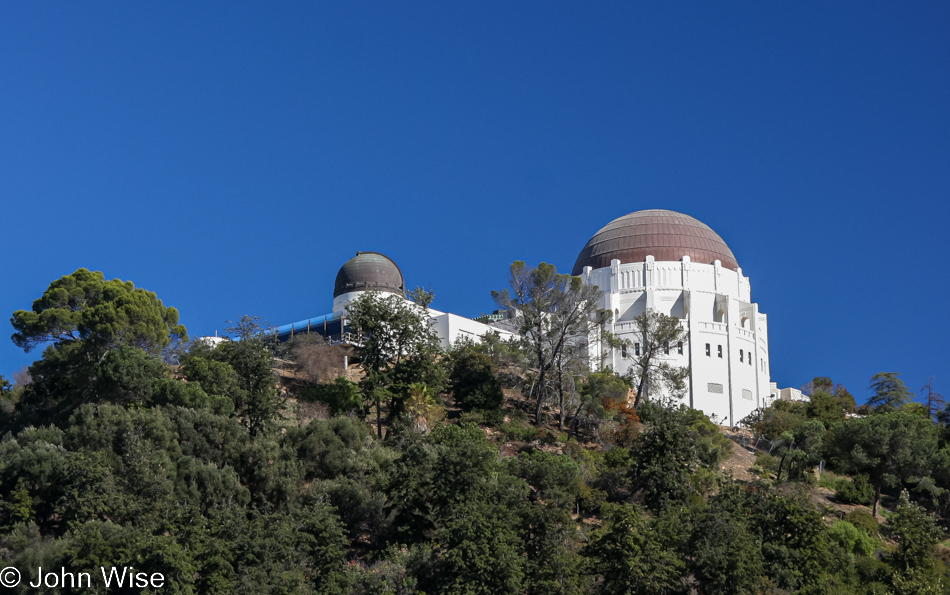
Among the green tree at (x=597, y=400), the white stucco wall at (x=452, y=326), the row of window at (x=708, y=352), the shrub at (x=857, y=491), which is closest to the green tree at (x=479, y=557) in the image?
the green tree at (x=597, y=400)

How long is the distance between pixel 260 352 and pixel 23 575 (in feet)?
45.2

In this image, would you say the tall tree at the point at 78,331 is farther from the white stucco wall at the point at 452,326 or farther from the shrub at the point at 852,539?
the shrub at the point at 852,539

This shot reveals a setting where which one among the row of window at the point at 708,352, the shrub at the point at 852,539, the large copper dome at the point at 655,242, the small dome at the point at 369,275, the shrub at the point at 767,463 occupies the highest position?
the large copper dome at the point at 655,242

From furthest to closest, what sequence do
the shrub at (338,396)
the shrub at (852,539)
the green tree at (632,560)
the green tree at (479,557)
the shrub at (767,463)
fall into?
the shrub at (767,463), the shrub at (338,396), the shrub at (852,539), the green tree at (632,560), the green tree at (479,557)

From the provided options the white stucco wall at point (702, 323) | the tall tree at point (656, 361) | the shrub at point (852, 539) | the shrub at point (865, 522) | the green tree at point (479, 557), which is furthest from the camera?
the white stucco wall at point (702, 323)

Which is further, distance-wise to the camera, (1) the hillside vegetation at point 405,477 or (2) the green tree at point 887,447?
(2) the green tree at point 887,447

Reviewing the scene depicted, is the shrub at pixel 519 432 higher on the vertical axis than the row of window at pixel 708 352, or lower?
lower

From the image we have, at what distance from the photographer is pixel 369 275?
54281 mm

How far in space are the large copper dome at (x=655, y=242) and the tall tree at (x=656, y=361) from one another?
5.03 metres

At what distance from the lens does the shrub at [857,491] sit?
42.3 m

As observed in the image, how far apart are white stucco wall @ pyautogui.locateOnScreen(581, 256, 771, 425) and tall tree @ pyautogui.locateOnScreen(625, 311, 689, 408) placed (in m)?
1.09

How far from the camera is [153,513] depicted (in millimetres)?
30125

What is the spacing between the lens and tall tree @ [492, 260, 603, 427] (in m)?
44.8

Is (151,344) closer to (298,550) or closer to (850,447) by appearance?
(298,550)
